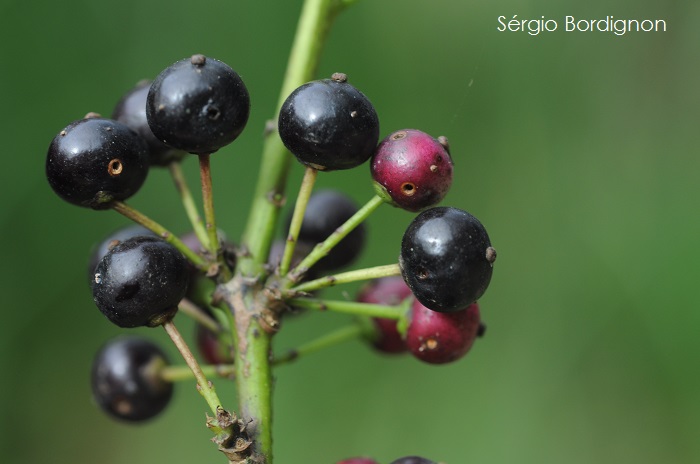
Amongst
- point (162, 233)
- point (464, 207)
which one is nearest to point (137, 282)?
point (162, 233)

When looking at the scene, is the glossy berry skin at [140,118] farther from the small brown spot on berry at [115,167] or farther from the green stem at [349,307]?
the green stem at [349,307]

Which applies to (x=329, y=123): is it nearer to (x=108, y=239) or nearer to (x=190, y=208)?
(x=190, y=208)

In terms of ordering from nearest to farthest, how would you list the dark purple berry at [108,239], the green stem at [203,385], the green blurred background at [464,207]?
the green stem at [203,385] → the dark purple berry at [108,239] → the green blurred background at [464,207]

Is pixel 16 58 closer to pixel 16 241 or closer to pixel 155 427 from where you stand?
pixel 16 241

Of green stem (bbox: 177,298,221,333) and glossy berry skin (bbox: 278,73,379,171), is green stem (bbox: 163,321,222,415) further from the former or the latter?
glossy berry skin (bbox: 278,73,379,171)

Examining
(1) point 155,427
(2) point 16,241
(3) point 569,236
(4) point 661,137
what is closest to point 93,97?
(2) point 16,241

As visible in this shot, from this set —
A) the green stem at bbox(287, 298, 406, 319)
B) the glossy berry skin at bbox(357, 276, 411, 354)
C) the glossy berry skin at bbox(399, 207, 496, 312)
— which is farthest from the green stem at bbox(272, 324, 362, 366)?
the glossy berry skin at bbox(399, 207, 496, 312)

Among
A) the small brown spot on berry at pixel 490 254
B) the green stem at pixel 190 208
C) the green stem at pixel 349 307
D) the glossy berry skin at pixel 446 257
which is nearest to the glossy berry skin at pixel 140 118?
the green stem at pixel 190 208
